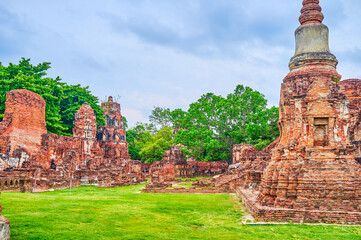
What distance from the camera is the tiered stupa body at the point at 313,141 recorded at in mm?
8273

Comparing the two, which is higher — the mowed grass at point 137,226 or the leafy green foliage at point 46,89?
the leafy green foliage at point 46,89

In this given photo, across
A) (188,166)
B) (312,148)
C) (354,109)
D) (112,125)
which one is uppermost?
(112,125)

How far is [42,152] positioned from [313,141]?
21978 millimetres

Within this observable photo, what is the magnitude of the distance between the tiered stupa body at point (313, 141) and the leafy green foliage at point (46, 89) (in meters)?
24.5

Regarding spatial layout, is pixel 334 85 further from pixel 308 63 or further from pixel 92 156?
pixel 92 156

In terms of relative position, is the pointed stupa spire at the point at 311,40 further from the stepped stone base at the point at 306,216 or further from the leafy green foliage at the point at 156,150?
the leafy green foliage at the point at 156,150

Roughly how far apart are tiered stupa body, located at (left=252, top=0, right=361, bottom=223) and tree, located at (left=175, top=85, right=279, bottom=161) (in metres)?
17.8

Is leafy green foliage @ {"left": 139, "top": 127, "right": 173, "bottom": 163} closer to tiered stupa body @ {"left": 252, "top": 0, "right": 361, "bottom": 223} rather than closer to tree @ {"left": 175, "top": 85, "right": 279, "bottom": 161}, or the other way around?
tree @ {"left": 175, "top": 85, "right": 279, "bottom": 161}

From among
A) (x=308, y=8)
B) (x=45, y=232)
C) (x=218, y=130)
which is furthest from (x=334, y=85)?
(x=218, y=130)

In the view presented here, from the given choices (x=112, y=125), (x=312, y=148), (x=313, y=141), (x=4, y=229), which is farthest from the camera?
(x=112, y=125)

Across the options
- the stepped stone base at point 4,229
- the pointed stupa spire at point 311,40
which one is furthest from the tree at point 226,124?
the stepped stone base at point 4,229

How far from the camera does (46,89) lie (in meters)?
29.3

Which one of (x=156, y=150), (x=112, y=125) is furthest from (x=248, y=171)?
(x=156, y=150)

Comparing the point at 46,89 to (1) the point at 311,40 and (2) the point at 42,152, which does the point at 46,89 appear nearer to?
(2) the point at 42,152
